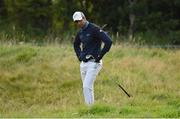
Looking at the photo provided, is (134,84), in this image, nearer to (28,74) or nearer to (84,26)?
(28,74)

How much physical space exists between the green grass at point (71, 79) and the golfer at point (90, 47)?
710 millimetres

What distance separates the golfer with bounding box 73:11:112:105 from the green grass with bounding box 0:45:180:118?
2.33ft

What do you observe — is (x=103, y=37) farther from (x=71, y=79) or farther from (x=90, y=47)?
(x=71, y=79)

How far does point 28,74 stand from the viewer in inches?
672

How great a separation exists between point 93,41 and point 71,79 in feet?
15.2

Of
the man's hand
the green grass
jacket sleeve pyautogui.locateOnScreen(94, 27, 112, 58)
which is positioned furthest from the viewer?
the green grass

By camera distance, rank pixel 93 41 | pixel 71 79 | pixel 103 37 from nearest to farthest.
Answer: pixel 103 37 → pixel 93 41 → pixel 71 79

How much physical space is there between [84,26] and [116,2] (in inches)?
885

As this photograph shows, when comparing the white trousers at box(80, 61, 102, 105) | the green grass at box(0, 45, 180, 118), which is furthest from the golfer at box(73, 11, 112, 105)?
the green grass at box(0, 45, 180, 118)

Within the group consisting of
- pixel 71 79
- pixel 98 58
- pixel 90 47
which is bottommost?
pixel 71 79

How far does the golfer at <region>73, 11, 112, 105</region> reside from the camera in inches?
466

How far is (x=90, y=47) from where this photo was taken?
1199 centimetres

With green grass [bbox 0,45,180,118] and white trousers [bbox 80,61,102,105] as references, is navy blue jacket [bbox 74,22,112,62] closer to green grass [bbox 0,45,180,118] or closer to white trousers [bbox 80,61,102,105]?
white trousers [bbox 80,61,102,105]

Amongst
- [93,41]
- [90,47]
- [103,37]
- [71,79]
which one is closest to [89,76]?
[90,47]
